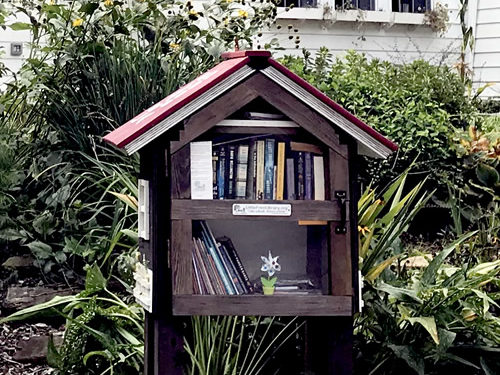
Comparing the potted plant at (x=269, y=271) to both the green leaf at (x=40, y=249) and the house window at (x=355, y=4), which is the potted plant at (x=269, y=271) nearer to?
the green leaf at (x=40, y=249)

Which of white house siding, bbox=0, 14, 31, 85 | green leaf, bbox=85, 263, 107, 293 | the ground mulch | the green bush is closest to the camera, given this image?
green leaf, bbox=85, 263, 107, 293

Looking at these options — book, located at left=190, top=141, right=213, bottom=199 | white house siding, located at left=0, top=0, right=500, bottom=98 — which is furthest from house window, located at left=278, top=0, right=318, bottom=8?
book, located at left=190, top=141, right=213, bottom=199

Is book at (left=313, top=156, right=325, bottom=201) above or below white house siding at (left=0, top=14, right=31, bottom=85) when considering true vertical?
below

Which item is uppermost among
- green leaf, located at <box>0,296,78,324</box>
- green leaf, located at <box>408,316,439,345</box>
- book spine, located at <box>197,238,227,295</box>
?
book spine, located at <box>197,238,227,295</box>

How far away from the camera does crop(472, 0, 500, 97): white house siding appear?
30.8 ft

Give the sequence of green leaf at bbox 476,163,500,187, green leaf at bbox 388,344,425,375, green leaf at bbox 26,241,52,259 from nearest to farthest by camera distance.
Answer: green leaf at bbox 388,344,425,375, green leaf at bbox 26,241,52,259, green leaf at bbox 476,163,500,187

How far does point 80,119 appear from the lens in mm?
5676

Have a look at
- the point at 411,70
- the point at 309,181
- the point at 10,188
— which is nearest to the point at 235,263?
the point at 309,181

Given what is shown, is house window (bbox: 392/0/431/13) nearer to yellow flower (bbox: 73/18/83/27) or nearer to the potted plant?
yellow flower (bbox: 73/18/83/27)

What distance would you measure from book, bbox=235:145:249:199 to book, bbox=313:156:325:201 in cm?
24

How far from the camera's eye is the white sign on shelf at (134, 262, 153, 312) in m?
3.23

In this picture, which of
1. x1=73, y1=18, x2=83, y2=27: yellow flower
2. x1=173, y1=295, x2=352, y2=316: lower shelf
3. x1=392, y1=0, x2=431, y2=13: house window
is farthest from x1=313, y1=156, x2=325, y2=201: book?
x1=392, y1=0, x2=431, y2=13: house window

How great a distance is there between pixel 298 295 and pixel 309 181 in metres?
0.40

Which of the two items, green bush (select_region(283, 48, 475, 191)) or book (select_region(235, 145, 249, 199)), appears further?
green bush (select_region(283, 48, 475, 191))
